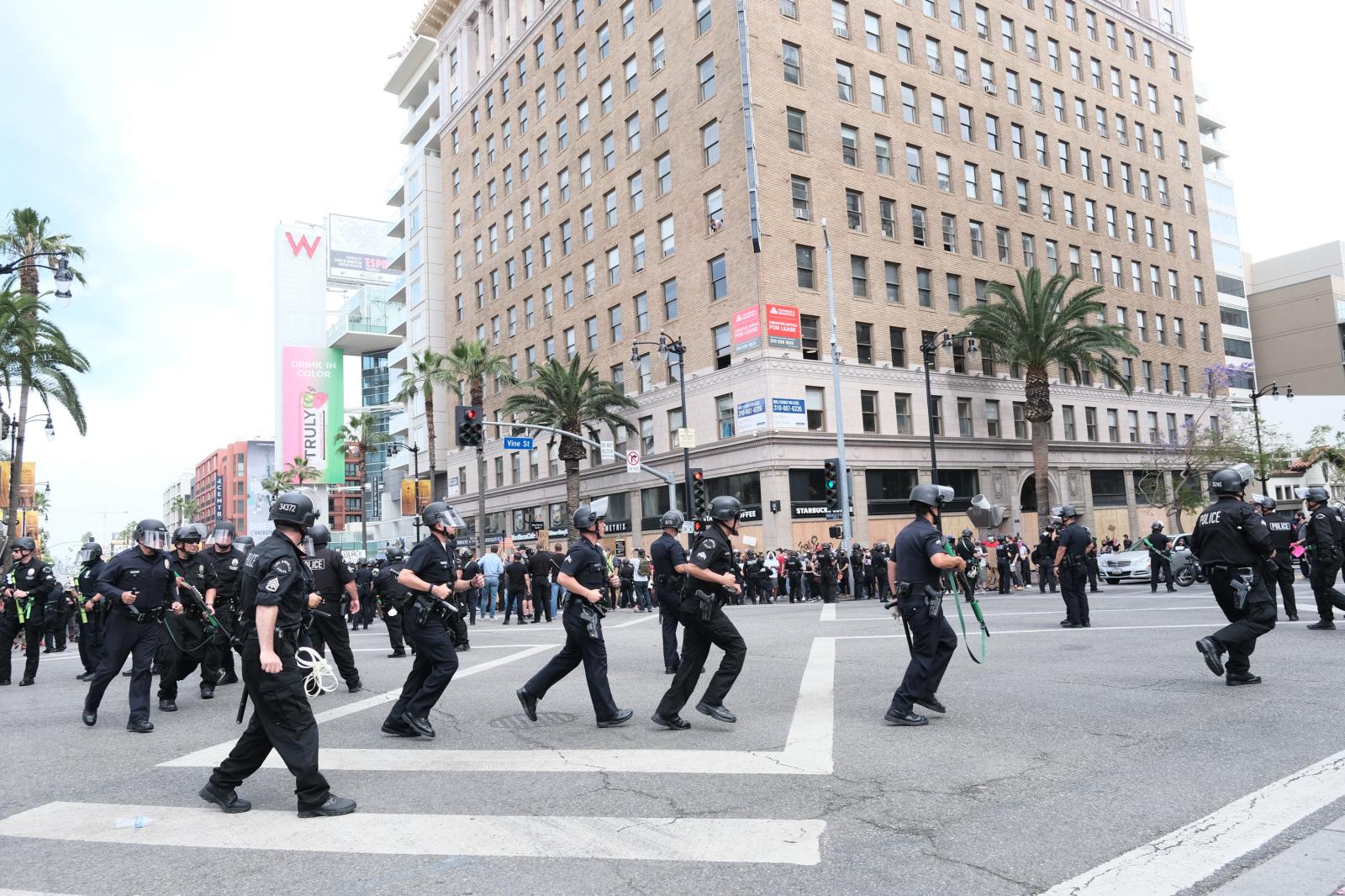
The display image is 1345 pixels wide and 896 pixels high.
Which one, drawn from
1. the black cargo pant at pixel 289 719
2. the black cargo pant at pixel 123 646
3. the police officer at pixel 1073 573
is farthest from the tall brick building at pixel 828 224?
the black cargo pant at pixel 289 719

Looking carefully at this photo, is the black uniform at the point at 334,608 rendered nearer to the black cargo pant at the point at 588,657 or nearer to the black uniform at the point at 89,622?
the black uniform at the point at 89,622

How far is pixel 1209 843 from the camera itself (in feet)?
14.2

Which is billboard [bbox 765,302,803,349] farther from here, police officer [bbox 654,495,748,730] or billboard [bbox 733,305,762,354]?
police officer [bbox 654,495,748,730]

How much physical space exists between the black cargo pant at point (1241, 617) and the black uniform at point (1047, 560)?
13039mm

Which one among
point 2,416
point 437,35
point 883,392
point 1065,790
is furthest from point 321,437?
point 1065,790

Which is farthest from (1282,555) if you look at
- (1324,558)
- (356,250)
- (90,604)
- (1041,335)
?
(356,250)

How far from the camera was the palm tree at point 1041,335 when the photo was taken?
1401 inches

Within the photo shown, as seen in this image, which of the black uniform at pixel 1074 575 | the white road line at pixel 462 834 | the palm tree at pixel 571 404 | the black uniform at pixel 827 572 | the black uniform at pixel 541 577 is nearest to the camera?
the white road line at pixel 462 834

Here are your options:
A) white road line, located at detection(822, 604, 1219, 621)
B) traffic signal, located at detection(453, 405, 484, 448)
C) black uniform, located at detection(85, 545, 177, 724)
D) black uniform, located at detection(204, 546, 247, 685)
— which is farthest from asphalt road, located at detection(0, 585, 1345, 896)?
traffic signal, located at detection(453, 405, 484, 448)

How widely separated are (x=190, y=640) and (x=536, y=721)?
4457 millimetres

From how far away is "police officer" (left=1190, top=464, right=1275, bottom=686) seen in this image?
801 cm

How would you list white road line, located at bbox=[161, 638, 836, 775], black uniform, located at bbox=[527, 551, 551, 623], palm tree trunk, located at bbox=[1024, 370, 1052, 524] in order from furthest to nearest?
1. palm tree trunk, located at bbox=[1024, 370, 1052, 524]
2. black uniform, located at bbox=[527, 551, 551, 623]
3. white road line, located at bbox=[161, 638, 836, 775]

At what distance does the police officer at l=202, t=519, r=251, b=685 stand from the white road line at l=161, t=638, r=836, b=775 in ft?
10.7

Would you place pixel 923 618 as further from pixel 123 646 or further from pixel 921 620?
pixel 123 646
